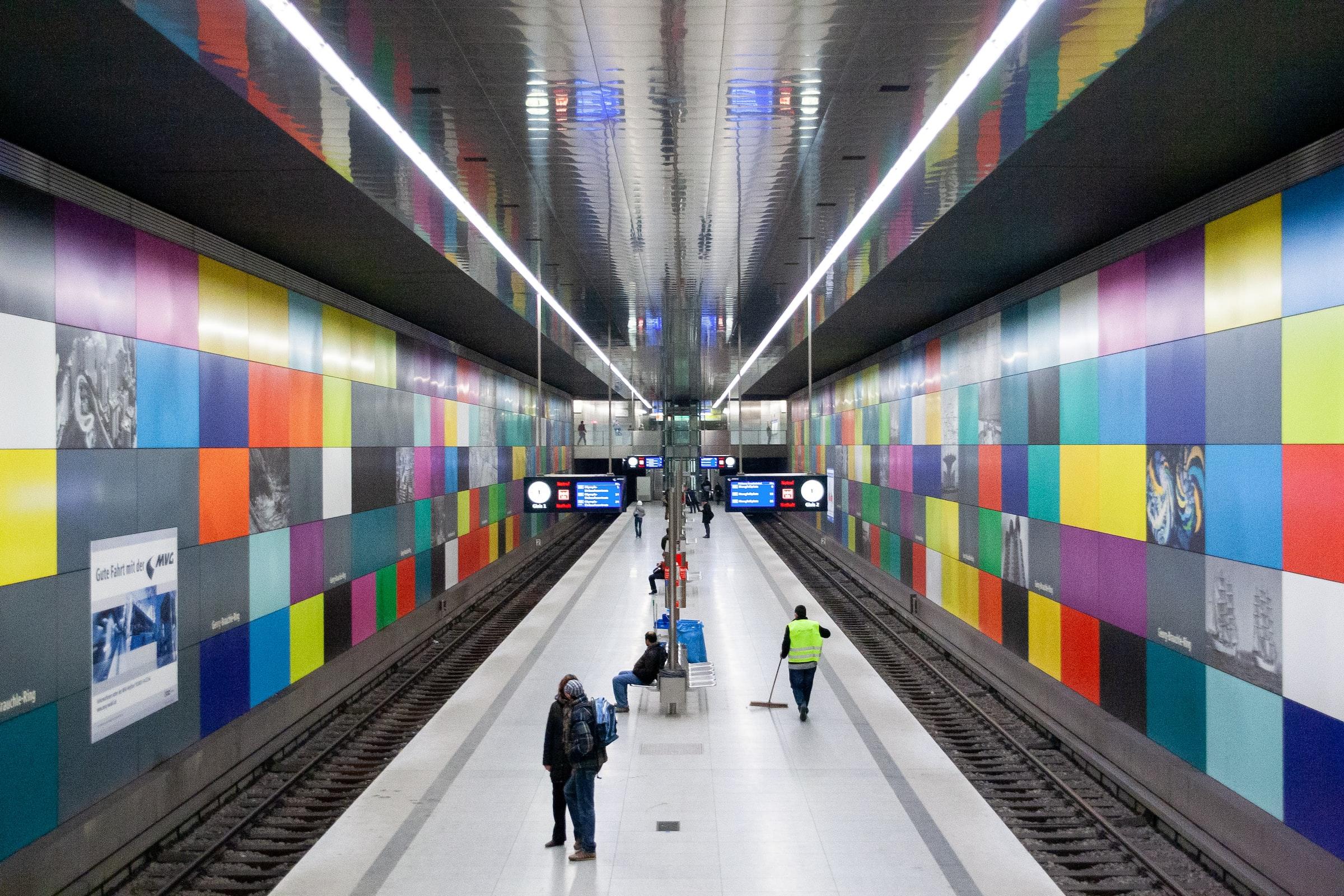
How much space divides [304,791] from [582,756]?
166 inches

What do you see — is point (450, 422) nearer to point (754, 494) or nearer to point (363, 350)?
point (363, 350)

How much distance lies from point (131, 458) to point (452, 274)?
4.88 metres

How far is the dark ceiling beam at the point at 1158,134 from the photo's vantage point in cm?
449

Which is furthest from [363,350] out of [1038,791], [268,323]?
[1038,791]

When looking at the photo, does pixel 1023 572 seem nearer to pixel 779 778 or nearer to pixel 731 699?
pixel 731 699

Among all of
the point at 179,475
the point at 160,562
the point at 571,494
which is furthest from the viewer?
the point at 571,494

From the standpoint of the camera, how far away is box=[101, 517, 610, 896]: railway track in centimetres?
700

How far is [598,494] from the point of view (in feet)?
44.2

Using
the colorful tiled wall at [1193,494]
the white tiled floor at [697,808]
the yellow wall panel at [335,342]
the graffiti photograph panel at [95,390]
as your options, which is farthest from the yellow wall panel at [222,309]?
the colorful tiled wall at [1193,494]

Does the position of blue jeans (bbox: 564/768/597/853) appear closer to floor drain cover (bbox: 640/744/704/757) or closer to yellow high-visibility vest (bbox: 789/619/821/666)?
floor drain cover (bbox: 640/744/704/757)

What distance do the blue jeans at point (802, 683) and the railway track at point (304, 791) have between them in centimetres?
455

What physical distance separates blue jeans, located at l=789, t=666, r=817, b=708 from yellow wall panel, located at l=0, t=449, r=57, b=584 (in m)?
6.89

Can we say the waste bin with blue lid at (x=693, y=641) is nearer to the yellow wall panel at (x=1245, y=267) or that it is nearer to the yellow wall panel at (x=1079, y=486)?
the yellow wall panel at (x=1079, y=486)

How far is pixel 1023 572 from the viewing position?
11.9 meters
